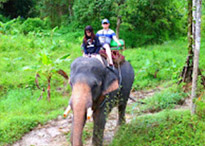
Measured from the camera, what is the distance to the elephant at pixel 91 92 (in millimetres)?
3139

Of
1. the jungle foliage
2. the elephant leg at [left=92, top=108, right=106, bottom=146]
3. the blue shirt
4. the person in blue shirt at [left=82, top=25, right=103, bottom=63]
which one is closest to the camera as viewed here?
the elephant leg at [left=92, top=108, right=106, bottom=146]

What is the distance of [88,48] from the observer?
4.21 m

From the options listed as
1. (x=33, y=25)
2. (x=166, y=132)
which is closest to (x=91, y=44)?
(x=166, y=132)

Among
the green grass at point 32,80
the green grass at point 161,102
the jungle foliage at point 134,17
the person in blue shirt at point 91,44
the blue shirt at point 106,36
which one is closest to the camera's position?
the person in blue shirt at point 91,44

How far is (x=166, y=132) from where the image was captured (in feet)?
13.5

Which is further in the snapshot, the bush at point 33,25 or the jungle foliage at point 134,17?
the bush at point 33,25

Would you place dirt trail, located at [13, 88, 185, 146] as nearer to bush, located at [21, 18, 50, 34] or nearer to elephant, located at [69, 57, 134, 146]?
elephant, located at [69, 57, 134, 146]

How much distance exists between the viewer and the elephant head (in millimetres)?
3134

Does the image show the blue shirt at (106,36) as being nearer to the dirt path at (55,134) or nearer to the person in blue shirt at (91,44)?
the person in blue shirt at (91,44)

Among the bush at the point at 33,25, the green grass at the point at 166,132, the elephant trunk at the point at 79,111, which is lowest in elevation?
the green grass at the point at 166,132

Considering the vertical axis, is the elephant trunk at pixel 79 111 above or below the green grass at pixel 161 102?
above

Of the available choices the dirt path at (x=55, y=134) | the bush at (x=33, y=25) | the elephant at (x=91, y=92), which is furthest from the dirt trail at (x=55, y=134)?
the bush at (x=33, y=25)

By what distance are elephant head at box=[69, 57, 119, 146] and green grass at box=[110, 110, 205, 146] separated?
33.2 inches

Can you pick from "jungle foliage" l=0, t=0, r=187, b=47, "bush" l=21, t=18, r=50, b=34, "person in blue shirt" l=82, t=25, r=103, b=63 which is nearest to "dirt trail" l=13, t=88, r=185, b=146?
"person in blue shirt" l=82, t=25, r=103, b=63
